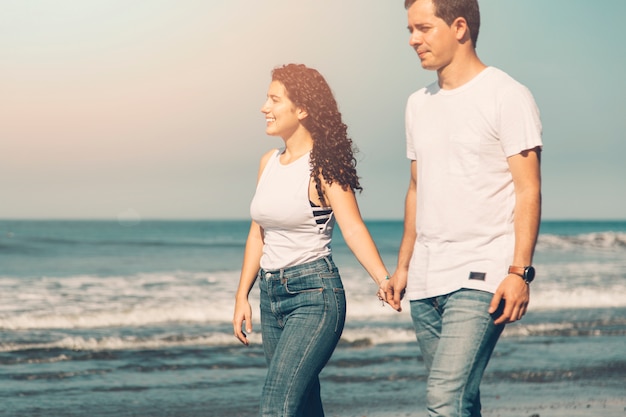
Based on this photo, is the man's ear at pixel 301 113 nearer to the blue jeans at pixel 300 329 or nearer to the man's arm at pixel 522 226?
the blue jeans at pixel 300 329

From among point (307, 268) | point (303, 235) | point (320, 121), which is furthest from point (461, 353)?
point (320, 121)

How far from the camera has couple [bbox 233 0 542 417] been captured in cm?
293

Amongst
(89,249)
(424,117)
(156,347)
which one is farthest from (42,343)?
(89,249)

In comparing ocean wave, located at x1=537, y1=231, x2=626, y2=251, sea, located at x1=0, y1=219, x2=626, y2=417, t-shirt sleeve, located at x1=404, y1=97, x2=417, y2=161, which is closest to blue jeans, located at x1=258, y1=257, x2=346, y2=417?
t-shirt sleeve, located at x1=404, y1=97, x2=417, y2=161

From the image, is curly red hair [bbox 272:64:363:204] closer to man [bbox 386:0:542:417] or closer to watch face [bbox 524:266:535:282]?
man [bbox 386:0:542:417]

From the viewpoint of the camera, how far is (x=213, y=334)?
36.6 feet

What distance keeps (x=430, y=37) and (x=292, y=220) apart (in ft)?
3.40

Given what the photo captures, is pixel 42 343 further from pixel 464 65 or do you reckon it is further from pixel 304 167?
pixel 464 65

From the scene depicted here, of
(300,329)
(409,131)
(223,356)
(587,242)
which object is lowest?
(587,242)

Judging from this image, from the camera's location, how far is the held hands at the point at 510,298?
284 cm

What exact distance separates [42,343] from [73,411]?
3969 mm

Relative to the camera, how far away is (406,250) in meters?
3.37

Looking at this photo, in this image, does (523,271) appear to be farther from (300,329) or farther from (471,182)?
(300,329)

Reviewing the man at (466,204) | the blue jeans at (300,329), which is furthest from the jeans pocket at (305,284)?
the man at (466,204)
